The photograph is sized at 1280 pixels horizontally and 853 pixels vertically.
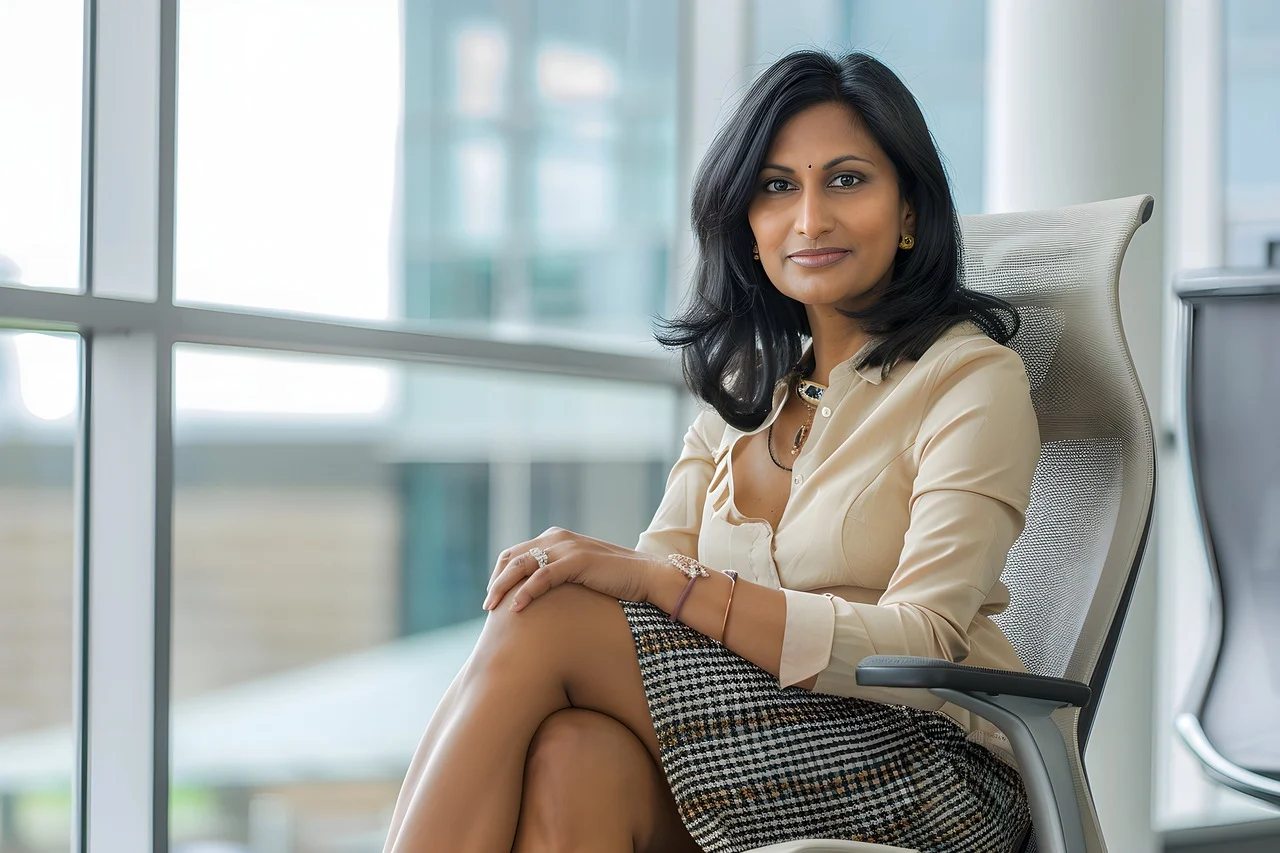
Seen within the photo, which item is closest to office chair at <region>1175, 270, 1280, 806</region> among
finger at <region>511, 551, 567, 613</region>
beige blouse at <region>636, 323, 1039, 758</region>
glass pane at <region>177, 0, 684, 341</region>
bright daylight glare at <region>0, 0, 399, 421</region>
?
beige blouse at <region>636, 323, 1039, 758</region>

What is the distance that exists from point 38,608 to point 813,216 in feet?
4.11

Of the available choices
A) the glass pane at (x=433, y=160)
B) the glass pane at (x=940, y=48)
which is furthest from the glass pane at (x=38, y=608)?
the glass pane at (x=940, y=48)

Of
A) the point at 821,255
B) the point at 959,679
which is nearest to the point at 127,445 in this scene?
the point at 821,255

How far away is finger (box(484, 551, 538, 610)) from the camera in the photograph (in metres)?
1.27

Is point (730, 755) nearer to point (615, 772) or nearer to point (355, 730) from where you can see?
point (615, 772)

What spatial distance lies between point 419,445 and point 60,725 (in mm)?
1097

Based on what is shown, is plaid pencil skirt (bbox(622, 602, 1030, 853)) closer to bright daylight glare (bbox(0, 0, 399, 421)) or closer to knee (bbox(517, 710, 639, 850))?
knee (bbox(517, 710, 639, 850))

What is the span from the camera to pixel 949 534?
4.28 ft

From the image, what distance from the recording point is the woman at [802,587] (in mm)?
1173

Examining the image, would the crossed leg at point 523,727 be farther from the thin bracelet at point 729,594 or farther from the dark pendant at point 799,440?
the dark pendant at point 799,440

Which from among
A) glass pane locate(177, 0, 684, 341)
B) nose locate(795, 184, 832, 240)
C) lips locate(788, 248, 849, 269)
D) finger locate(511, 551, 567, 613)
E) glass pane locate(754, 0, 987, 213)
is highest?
glass pane locate(754, 0, 987, 213)

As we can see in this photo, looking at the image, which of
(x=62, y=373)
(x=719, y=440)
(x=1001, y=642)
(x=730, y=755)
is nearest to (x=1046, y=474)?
Answer: (x=1001, y=642)

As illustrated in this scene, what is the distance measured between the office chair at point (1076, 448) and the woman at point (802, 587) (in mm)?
63

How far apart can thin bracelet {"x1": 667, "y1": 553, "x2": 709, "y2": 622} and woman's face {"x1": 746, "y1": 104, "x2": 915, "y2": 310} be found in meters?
0.47
